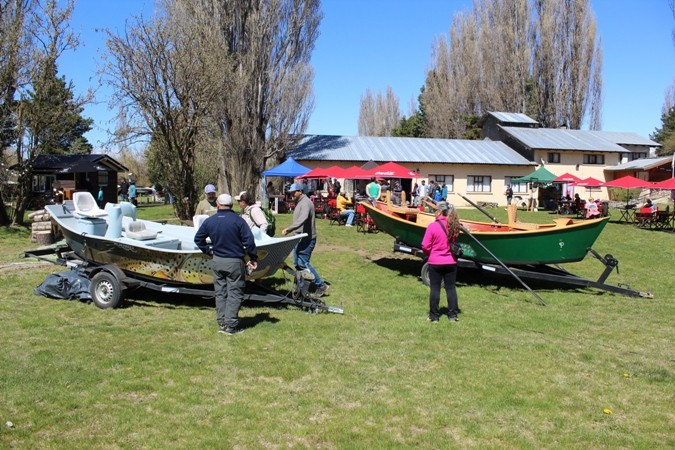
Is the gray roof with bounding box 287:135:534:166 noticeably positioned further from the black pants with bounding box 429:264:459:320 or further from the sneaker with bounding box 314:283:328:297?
the black pants with bounding box 429:264:459:320

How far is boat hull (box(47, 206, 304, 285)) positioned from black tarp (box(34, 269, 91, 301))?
0.98ft

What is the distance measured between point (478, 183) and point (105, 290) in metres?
30.5

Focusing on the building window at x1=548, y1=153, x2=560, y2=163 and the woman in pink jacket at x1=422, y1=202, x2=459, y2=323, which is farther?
the building window at x1=548, y1=153, x2=560, y2=163

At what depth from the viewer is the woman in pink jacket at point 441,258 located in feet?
23.2

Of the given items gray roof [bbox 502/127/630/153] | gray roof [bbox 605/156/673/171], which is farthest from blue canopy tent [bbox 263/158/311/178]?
gray roof [bbox 605/156/673/171]

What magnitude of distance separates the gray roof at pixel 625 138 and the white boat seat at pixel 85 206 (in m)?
40.2

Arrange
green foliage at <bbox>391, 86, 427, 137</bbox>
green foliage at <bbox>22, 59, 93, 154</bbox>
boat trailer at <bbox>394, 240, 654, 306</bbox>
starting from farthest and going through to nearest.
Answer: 1. green foliage at <bbox>391, 86, 427, 137</bbox>
2. green foliage at <bbox>22, 59, 93, 154</bbox>
3. boat trailer at <bbox>394, 240, 654, 306</bbox>

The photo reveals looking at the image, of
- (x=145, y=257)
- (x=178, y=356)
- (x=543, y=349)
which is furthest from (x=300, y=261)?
(x=543, y=349)

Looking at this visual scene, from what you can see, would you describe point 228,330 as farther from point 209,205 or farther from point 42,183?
point 42,183

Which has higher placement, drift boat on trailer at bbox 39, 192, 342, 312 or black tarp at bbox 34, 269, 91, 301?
drift boat on trailer at bbox 39, 192, 342, 312

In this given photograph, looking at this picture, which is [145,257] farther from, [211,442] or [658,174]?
[658,174]

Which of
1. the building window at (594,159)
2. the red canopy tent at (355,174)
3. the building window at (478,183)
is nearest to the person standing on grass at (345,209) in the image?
the red canopy tent at (355,174)

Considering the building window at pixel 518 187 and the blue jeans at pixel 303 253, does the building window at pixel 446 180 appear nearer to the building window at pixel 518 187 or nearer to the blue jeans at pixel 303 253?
the building window at pixel 518 187

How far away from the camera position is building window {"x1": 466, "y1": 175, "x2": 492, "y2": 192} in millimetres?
35125
